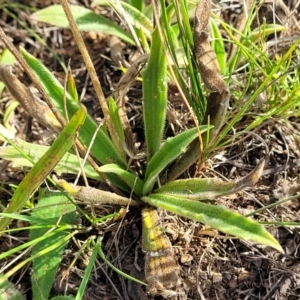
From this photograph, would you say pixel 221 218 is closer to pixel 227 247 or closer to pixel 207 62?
pixel 227 247

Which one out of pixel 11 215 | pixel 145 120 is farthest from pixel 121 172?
pixel 11 215

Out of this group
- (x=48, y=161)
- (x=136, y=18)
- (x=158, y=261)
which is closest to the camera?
(x=48, y=161)

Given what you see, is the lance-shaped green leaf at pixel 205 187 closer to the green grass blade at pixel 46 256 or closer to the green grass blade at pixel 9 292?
the green grass blade at pixel 46 256

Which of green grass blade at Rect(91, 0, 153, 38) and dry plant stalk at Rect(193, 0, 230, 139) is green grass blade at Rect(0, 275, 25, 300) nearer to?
dry plant stalk at Rect(193, 0, 230, 139)

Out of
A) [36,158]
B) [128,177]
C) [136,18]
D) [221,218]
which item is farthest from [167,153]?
[136,18]

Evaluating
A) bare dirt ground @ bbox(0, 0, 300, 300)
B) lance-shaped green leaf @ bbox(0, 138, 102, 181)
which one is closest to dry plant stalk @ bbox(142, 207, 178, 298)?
bare dirt ground @ bbox(0, 0, 300, 300)
